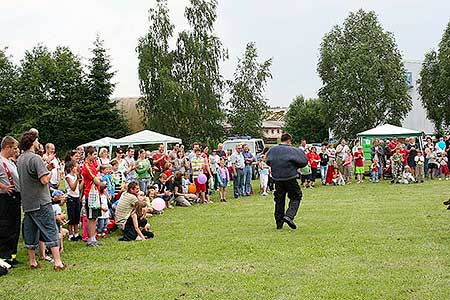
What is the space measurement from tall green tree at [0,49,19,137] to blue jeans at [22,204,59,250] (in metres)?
45.2

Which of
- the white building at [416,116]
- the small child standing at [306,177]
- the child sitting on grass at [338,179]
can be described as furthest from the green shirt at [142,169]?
the white building at [416,116]

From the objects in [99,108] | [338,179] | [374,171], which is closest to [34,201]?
[338,179]

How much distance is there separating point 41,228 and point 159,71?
29599 mm

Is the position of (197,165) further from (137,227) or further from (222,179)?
(137,227)

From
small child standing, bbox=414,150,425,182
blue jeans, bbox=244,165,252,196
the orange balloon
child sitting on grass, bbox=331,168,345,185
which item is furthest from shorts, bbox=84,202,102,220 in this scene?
small child standing, bbox=414,150,425,182

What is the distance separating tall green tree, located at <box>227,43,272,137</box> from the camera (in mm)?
40438

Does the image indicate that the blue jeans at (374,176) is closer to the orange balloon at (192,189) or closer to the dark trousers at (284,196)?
the orange balloon at (192,189)

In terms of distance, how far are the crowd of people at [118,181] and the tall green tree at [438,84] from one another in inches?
969

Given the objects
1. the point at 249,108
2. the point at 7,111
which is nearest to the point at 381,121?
the point at 249,108

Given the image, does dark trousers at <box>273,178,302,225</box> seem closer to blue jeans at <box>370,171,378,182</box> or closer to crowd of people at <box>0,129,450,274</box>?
crowd of people at <box>0,129,450,274</box>

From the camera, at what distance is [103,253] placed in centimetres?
880

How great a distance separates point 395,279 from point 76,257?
15.3 feet

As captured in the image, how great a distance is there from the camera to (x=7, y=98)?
169 ft

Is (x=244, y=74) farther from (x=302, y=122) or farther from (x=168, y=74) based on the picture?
(x=302, y=122)
